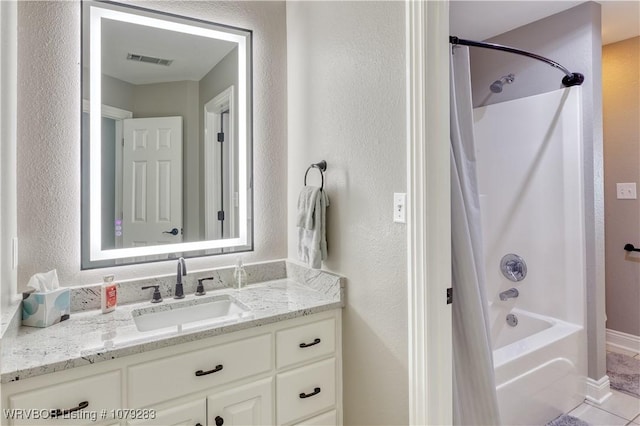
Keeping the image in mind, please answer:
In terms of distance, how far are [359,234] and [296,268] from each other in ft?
1.78

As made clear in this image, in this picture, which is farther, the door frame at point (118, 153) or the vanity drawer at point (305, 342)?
the door frame at point (118, 153)

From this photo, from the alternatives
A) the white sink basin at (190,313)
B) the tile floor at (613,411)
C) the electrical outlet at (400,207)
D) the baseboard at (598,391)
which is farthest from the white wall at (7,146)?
the baseboard at (598,391)

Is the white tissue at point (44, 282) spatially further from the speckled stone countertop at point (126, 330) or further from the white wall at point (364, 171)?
the white wall at point (364, 171)

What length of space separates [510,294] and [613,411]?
819 mm

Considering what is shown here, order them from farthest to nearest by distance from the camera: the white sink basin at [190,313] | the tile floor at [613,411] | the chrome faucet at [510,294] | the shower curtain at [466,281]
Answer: the chrome faucet at [510,294]
the tile floor at [613,411]
the white sink basin at [190,313]
the shower curtain at [466,281]

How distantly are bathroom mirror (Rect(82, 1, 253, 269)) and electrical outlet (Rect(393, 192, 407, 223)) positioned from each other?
92 centimetres

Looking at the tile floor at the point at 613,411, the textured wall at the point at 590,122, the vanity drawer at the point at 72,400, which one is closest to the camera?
the vanity drawer at the point at 72,400

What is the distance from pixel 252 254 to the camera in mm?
2018

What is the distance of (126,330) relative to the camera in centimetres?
135

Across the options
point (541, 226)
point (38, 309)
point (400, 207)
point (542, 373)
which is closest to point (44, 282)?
point (38, 309)

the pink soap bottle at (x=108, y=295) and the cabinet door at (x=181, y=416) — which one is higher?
the pink soap bottle at (x=108, y=295)

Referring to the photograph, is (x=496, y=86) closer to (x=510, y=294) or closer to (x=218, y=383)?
(x=510, y=294)

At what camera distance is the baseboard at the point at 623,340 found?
278cm

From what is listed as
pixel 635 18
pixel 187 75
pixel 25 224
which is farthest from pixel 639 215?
pixel 25 224
